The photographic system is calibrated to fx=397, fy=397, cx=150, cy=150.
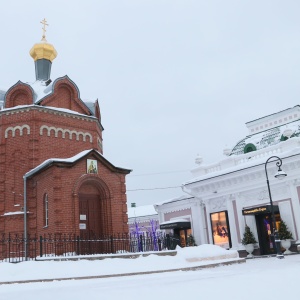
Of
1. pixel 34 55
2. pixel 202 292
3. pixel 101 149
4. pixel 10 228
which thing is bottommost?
pixel 202 292

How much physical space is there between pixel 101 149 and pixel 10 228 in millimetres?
7433

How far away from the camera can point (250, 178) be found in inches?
941

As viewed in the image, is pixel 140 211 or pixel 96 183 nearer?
pixel 96 183

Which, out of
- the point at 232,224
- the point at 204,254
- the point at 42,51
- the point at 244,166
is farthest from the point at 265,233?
the point at 42,51

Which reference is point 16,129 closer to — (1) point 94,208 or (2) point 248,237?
→ (1) point 94,208

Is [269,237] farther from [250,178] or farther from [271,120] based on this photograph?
[271,120]

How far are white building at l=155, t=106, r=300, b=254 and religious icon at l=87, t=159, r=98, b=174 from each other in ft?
28.3

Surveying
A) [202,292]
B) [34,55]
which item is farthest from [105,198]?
[202,292]

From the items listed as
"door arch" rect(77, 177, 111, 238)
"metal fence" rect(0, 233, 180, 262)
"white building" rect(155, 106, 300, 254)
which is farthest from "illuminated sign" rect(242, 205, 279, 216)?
"door arch" rect(77, 177, 111, 238)

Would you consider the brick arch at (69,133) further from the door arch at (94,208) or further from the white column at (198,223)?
the white column at (198,223)

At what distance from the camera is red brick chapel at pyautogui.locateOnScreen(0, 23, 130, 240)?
745 inches

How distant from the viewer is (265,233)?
23.9 metres

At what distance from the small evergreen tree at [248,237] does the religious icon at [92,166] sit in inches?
389

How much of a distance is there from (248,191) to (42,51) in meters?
15.8
